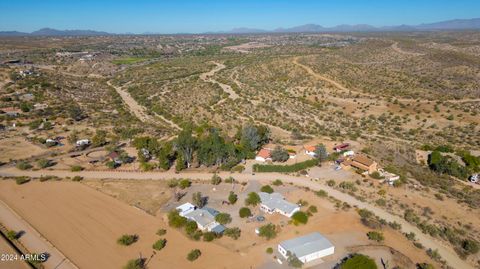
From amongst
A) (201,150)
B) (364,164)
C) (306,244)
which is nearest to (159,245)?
(306,244)

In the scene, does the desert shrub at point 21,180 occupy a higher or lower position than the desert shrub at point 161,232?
higher

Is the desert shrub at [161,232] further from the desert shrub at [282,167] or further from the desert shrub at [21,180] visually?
the desert shrub at [21,180]

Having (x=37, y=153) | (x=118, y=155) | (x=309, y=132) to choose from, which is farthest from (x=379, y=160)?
(x=37, y=153)

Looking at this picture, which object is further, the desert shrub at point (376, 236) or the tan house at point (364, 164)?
the tan house at point (364, 164)

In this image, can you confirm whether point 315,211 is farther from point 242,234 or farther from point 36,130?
point 36,130

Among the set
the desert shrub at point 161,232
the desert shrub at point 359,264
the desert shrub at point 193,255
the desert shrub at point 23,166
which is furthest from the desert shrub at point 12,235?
the desert shrub at point 359,264

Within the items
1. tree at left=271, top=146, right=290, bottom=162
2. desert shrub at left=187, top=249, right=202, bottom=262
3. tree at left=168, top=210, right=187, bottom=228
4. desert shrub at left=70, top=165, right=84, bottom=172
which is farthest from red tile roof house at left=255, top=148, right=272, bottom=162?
desert shrub at left=70, top=165, right=84, bottom=172

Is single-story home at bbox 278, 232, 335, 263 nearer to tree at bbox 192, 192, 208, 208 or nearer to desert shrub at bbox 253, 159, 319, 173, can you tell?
tree at bbox 192, 192, 208, 208

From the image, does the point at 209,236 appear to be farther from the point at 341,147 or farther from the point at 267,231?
the point at 341,147
